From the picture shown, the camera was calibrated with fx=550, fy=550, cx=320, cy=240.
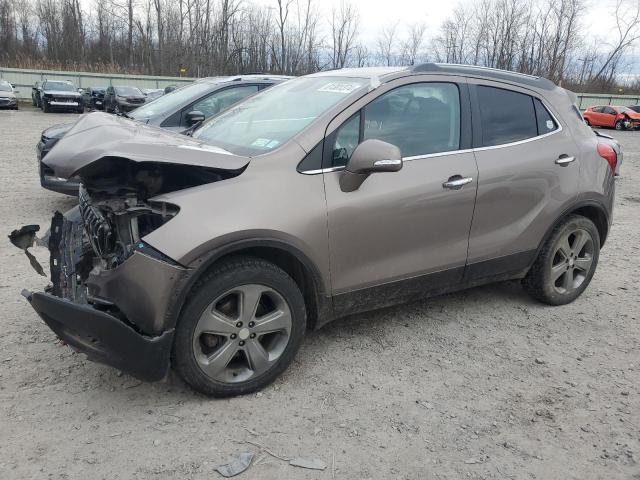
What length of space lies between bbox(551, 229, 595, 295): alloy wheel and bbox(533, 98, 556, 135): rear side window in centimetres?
84

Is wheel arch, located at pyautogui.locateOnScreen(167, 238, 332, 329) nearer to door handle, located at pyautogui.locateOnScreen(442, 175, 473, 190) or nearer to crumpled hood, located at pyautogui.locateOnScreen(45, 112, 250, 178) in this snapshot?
crumpled hood, located at pyautogui.locateOnScreen(45, 112, 250, 178)

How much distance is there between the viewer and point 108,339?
266 cm

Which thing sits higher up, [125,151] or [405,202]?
[125,151]

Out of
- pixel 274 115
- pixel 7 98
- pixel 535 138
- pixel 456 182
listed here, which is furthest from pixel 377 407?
pixel 7 98

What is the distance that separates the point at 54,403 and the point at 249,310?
116 cm

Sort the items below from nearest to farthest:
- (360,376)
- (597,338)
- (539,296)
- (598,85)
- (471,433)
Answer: (471,433) < (360,376) < (597,338) < (539,296) < (598,85)

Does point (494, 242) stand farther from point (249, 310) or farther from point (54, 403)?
point (54, 403)

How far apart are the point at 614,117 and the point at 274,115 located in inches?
1330

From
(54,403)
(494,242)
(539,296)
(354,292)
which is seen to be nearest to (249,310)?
(354,292)

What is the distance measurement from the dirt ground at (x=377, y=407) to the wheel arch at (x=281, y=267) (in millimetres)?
427

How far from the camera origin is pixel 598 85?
56.5 m

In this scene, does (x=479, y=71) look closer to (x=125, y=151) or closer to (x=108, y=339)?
(x=125, y=151)

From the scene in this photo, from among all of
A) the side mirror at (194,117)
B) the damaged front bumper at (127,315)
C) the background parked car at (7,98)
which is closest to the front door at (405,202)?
the damaged front bumper at (127,315)

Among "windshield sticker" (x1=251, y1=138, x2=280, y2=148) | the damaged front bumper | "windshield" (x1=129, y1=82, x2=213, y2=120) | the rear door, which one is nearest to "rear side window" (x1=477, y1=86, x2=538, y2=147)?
the rear door
